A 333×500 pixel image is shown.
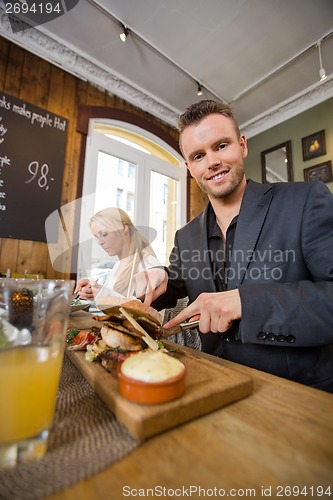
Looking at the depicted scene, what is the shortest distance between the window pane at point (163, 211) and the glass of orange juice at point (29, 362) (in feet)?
11.1

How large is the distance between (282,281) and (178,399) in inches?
36.0

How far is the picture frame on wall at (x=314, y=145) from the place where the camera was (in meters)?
3.43

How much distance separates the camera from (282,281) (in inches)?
47.8

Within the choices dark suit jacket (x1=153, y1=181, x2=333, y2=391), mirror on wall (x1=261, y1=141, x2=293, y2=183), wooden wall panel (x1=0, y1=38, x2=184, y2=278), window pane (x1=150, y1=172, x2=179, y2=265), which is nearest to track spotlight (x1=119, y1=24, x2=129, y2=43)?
wooden wall panel (x1=0, y1=38, x2=184, y2=278)

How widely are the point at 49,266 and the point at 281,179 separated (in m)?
3.61

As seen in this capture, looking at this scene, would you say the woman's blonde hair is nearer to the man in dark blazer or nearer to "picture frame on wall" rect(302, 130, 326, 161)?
the man in dark blazer

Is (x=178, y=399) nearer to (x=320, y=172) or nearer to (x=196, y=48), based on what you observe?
(x=196, y=48)

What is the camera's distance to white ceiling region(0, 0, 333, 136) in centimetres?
241

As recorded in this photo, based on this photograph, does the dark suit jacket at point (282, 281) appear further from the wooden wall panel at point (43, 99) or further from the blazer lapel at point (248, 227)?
the wooden wall panel at point (43, 99)

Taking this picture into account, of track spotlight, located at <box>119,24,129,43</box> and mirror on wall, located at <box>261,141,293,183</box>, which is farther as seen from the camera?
mirror on wall, located at <box>261,141,293,183</box>

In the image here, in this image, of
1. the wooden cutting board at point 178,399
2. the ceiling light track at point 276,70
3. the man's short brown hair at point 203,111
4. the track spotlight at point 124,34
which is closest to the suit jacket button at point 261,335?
the wooden cutting board at point 178,399

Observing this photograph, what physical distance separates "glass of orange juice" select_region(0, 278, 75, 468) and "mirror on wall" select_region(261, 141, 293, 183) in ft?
13.3

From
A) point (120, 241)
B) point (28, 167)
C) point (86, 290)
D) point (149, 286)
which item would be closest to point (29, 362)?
point (149, 286)

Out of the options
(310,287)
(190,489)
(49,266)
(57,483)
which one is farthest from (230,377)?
(49,266)
